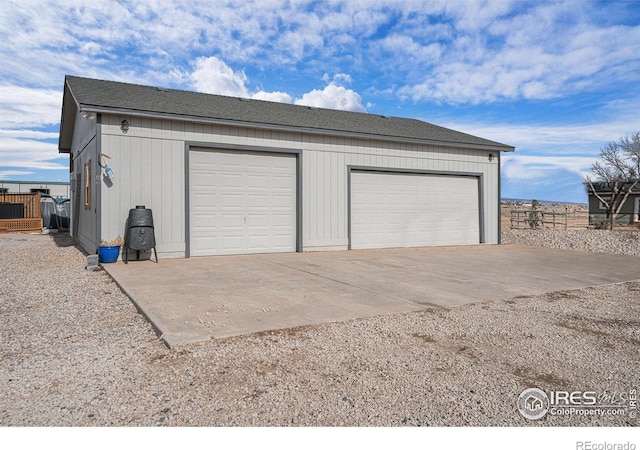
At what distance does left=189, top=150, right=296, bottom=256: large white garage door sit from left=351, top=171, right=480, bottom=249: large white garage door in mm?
1999

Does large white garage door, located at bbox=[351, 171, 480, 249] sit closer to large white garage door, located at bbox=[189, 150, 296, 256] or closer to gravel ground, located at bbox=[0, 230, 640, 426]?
large white garage door, located at bbox=[189, 150, 296, 256]

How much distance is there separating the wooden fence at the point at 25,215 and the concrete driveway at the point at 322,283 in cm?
1341

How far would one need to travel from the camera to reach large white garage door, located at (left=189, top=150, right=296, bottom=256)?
961cm

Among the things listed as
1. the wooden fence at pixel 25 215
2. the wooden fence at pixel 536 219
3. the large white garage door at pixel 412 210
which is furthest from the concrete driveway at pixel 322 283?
the wooden fence at pixel 25 215

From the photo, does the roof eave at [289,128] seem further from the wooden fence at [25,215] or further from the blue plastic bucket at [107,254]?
the wooden fence at [25,215]

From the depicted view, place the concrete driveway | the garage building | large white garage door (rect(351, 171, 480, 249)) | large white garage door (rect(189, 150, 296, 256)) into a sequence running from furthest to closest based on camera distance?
large white garage door (rect(351, 171, 480, 249)) → large white garage door (rect(189, 150, 296, 256)) → the garage building → the concrete driveway

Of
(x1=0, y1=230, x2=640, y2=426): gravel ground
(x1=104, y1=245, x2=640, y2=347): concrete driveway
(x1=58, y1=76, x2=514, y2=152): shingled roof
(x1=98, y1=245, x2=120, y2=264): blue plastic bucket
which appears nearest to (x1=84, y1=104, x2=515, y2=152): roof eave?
(x1=58, y1=76, x2=514, y2=152): shingled roof

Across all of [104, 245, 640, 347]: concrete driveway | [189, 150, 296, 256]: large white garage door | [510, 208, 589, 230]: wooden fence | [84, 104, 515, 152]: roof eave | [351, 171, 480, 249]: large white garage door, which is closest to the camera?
[104, 245, 640, 347]: concrete driveway

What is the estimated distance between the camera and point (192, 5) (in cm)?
909

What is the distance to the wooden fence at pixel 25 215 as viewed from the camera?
18297mm

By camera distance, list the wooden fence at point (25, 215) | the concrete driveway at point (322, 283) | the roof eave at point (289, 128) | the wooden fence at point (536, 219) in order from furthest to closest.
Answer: the wooden fence at point (536, 219), the wooden fence at point (25, 215), the roof eave at point (289, 128), the concrete driveway at point (322, 283)

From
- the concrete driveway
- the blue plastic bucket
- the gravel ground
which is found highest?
the blue plastic bucket

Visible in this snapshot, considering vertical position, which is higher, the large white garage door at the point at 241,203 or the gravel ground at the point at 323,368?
the large white garage door at the point at 241,203

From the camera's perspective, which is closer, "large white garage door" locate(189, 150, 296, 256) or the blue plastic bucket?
the blue plastic bucket
